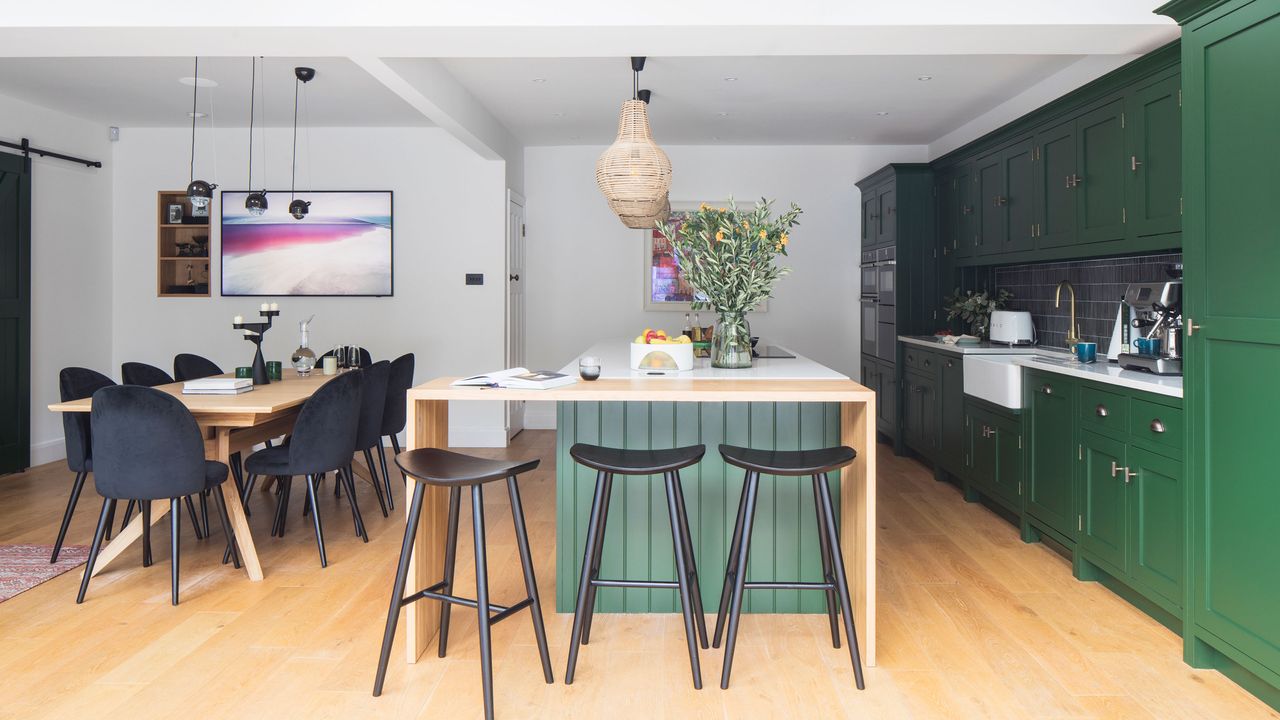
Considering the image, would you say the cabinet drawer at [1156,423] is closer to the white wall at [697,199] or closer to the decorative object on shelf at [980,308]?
the decorative object on shelf at [980,308]

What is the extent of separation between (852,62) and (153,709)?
4.35m

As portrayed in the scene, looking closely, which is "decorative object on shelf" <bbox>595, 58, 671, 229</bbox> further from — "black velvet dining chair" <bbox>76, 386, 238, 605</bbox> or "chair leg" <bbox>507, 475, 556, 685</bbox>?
"black velvet dining chair" <bbox>76, 386, 238, 605</bbox>

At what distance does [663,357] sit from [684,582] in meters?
1.01

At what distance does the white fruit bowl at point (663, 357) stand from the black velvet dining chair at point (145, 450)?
1778 mm

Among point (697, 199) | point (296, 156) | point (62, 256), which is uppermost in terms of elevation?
point (296, 156)

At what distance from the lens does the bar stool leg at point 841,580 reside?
97.0 inches

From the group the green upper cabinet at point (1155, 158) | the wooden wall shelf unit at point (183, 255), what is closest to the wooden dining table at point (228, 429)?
the wooden wall shelf unit at point (183, 255)

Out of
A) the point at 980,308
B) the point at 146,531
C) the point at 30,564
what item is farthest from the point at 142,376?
the point at 980,308

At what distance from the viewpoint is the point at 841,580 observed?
2516mm

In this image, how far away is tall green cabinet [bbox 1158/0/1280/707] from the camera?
227cm

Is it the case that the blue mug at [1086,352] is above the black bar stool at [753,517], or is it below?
above

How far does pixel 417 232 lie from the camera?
6613mm

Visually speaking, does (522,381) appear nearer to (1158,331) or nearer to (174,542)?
(174,542)

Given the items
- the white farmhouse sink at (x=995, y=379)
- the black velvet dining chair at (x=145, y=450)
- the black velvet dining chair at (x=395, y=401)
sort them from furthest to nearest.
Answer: the black velvet dining chair at (x=395, y=401), the white farmhouse sink at (x=995, y=379), the black velvet dining chair at (x=145, y=450)
